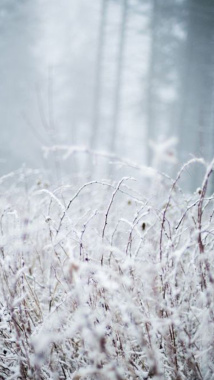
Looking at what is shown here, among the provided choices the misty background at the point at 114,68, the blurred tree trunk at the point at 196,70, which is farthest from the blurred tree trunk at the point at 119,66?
the blurred tree trunk at the point at 196,70

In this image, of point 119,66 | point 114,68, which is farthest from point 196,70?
point 119,66

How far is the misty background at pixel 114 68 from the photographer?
433 inches

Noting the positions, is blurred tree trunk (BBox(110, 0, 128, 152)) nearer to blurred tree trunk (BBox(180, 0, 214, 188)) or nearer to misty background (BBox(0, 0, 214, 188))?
misty background (BBox(0, 0, 214, 188))

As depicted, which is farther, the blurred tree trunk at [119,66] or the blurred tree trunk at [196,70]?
→ the blurred tree trunk at [196,70]

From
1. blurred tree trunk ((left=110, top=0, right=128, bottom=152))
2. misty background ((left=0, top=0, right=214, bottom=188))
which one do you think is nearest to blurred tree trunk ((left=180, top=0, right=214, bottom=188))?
misty background ((left=0, top=0, right=214, bottom=188))

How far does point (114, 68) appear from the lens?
1194 cm

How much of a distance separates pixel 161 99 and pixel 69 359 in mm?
13138

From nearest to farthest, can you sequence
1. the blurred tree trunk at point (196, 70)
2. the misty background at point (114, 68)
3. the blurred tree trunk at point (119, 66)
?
the blurred tree trunk at point (119, 66) → the misty background at point (114, 68) → the blurred tree trunk at point (196, 70)

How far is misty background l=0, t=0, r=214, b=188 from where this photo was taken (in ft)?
36.1

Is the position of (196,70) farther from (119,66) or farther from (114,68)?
(119,66)

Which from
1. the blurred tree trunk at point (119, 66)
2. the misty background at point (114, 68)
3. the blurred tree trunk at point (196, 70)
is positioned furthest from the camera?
the blurred tree trunk at point (196, 70)

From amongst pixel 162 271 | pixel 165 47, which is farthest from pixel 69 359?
pixel 165 47

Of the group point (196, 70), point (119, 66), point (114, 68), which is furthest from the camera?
point (196, 70)

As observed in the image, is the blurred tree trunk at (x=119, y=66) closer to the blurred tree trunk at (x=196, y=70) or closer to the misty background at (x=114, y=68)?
the misty background at (x=114, y=68)
